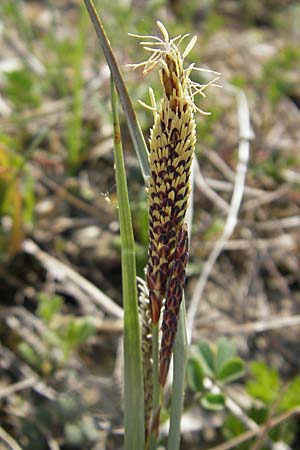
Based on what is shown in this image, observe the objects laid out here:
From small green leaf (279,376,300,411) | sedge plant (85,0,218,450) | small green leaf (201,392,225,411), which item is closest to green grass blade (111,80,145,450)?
sedge plant (85,0,218,450)

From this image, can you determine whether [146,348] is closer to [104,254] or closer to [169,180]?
[169,180]

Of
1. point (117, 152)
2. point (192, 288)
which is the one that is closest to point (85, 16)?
point (192, 288)

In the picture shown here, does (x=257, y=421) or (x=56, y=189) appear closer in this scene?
(x=257, y=421)

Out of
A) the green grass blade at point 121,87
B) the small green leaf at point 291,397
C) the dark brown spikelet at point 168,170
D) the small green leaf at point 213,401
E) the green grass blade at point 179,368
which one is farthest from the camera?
the small green leaf at point 291,397

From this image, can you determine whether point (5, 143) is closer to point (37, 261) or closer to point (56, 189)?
point (56, 189)

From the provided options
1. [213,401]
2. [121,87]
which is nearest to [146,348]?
[121,87]

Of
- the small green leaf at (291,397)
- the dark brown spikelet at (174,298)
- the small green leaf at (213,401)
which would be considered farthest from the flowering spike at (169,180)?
the small green leaf at (291,397)

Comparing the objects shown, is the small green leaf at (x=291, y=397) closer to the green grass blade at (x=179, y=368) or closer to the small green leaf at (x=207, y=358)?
the small green leaf at (x=207, y=358)
